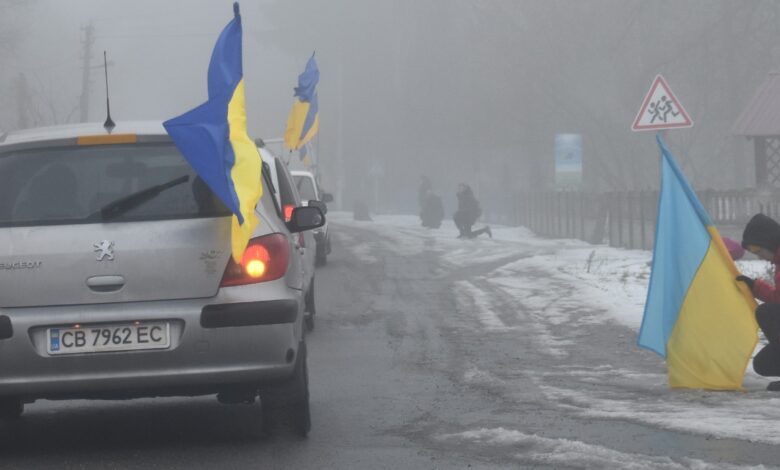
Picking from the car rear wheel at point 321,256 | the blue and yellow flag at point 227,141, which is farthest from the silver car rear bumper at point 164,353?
the car rear wheel at point 321,256

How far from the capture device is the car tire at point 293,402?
700 centimetres

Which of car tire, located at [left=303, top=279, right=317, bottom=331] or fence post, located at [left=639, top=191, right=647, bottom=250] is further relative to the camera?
fence post, located at [left=639, top=191, right=647, bottom=250]

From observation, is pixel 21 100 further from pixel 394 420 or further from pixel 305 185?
pixel 394 420

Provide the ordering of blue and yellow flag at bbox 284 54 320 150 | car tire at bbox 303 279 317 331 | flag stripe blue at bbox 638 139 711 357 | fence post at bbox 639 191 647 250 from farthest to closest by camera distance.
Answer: blue and yellow flag at bbox 284 54 320 150
fence post at bbox 639 191 647 250
car tire at bbox 303 279 317 331
flag stripe blue at bbox 638 139 711 357

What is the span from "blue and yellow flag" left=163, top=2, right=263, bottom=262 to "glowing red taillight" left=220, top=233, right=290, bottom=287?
9 centimetres

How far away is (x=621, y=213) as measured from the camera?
29703mm

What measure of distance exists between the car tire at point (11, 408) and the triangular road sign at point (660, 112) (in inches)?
429

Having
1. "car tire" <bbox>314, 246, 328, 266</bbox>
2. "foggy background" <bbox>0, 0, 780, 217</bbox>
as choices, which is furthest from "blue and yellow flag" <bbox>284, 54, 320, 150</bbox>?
"foggy background" <bbox>0, 0, 780, 217</bbox>

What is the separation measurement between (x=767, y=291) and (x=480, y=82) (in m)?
50.4

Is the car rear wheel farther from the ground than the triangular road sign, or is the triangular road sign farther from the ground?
the triangular road sign

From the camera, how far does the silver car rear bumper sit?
652 cm

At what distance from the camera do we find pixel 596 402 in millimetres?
8430

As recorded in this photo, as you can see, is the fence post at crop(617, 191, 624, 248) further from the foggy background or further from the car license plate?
the car license plate

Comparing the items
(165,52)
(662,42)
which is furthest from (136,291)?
(165,52)
